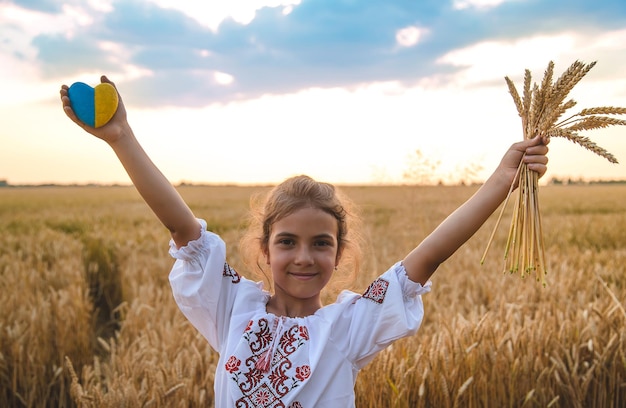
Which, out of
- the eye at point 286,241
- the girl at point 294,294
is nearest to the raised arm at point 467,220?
the girl at point 294,294

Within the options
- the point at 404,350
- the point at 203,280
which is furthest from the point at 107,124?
the point at 404,350

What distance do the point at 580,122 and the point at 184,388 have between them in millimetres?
1867

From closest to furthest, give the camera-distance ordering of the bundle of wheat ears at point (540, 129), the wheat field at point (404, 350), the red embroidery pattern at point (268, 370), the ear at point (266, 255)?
the bundle of wheat ears at point (540, 129)
the red embroidery pattern at point (268, 370)
the ear at point (266, 255)
the wheat field at point (404, 350)

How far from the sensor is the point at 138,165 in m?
1.62

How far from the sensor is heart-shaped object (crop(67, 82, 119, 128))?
1574mm

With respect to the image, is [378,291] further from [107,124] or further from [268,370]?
[107,124]

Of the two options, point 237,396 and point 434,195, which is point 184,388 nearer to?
point 237,396

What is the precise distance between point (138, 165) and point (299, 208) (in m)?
0.51

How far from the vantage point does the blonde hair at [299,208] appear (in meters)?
1.84

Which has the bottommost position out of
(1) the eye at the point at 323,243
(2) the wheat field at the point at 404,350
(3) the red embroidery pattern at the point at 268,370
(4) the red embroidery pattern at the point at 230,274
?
(2) the wheat field at the point at 404,350

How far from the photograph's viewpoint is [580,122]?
1.48 metres

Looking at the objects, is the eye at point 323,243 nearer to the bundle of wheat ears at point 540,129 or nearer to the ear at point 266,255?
the ear at point 266,255

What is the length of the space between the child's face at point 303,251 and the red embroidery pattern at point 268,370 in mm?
143

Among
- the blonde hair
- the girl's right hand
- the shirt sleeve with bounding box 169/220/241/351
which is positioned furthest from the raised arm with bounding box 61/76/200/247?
the blonde hair
